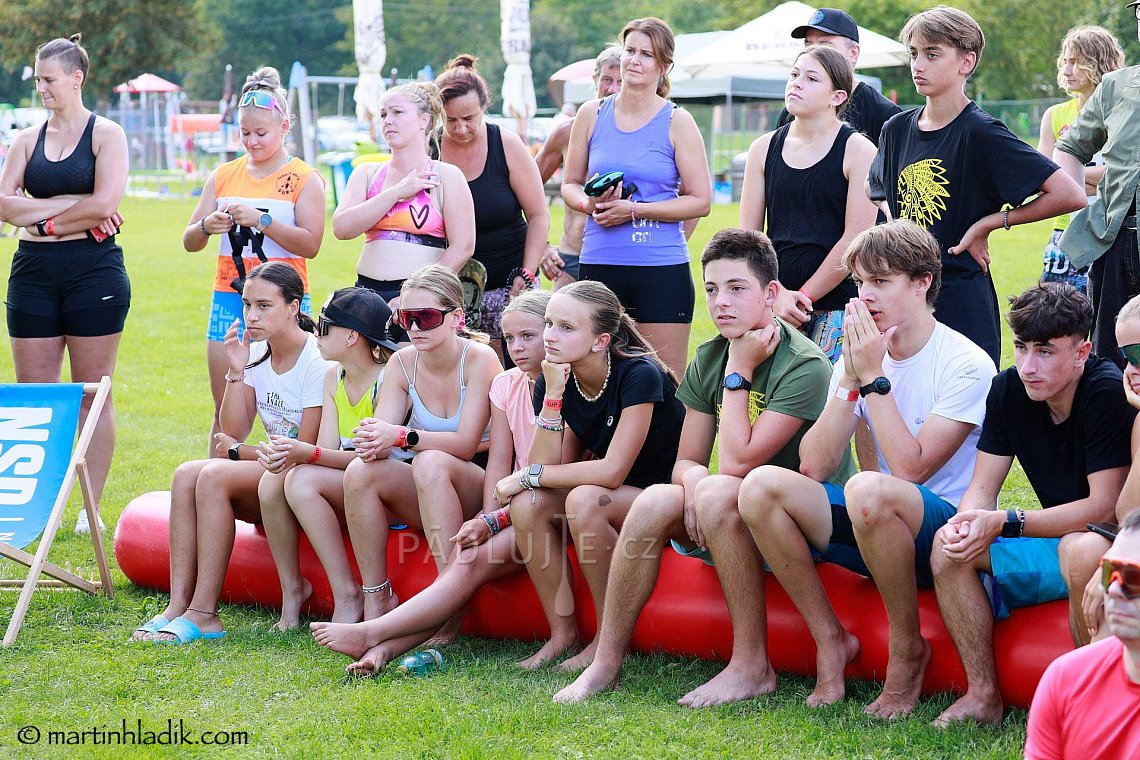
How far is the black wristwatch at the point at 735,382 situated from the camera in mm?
4168

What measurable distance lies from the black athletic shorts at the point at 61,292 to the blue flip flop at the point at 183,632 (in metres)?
1.73

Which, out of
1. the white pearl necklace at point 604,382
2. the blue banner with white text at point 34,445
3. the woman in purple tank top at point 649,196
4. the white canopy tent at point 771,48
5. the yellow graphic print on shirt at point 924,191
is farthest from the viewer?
the white canopy tent at point 771,48

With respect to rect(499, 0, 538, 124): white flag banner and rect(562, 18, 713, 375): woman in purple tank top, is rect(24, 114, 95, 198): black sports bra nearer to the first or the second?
rect(562, 18, 713, 375): woman in purple tank top

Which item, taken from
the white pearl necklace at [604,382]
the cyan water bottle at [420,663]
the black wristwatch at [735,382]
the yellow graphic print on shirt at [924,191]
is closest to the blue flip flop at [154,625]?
the cyan water bottle at [420,663]

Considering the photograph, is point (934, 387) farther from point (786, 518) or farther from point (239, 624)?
point (239, 624)

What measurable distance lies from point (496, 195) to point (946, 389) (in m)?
2.77

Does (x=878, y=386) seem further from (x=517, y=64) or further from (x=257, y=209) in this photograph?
(x=517, y=64)

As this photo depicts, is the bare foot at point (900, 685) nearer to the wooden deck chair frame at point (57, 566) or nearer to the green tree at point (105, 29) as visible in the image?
the wooden deck chair frame at point (57, 566)

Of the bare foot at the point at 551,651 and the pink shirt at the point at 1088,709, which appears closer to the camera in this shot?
the pink shirt at the point at 1088,709

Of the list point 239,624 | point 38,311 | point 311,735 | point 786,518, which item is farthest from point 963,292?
point 38,311

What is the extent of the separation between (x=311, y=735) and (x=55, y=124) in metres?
3.50

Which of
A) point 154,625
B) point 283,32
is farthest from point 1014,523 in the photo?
point 283,32

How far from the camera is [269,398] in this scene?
5.18 metres

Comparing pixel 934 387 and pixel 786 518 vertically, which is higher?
pixel 934 387
